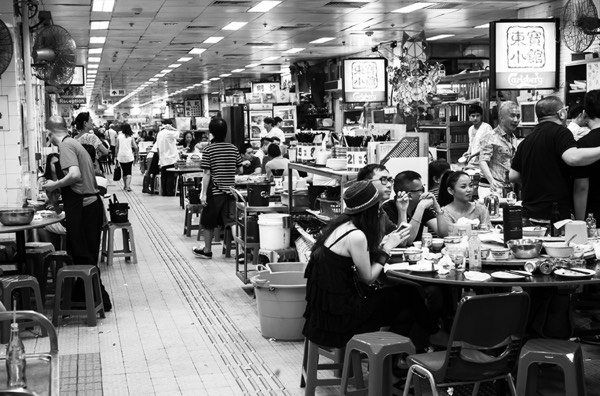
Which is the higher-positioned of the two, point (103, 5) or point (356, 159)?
point (103, 5)

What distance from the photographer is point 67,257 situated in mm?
8406

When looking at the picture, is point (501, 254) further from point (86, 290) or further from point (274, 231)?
point (86, 290)

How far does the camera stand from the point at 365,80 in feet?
55.7

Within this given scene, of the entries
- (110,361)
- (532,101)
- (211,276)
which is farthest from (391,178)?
(532,101)

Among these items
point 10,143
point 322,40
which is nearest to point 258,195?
point 10,143

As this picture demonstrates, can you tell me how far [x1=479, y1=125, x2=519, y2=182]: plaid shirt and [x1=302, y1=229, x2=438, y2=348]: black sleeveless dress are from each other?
4.09m

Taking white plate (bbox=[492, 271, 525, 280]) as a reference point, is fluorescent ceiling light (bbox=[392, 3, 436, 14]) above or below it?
above

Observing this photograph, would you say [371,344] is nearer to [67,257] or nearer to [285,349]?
[285,349]

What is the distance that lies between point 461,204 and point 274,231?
2.40m

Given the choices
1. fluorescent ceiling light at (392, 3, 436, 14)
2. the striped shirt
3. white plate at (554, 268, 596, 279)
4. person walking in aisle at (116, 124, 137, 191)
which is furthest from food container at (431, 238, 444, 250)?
person walking in aisle at (116, 124, 137, 191)

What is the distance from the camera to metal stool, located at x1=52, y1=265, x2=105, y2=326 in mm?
7664

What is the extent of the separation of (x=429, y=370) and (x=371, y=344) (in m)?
0.43

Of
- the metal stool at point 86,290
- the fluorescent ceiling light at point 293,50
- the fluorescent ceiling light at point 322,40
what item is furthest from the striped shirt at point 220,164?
the fluorescent ceiling light at point 293,50

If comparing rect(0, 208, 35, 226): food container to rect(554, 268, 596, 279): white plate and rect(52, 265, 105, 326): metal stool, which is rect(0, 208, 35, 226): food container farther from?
rect(554, 268, 596, 279): white plate
